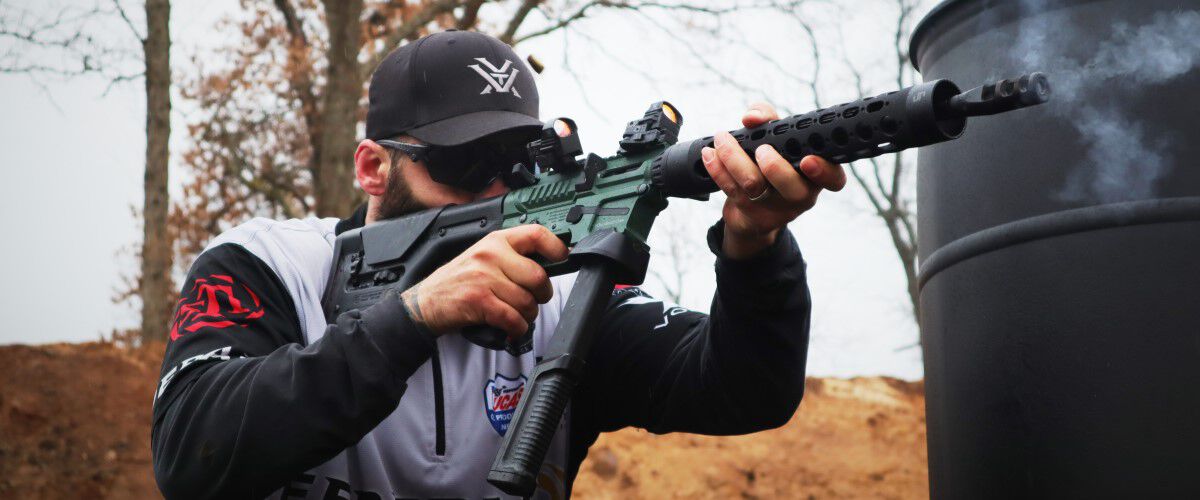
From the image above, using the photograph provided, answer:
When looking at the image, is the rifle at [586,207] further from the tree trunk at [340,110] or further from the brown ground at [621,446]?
the tree trunk at [340,110]

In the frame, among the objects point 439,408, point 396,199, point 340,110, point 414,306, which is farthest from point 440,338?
point 340,110

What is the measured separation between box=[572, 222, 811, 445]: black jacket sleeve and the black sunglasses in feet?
1.85

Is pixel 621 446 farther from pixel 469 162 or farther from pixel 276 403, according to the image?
pixel 276 403

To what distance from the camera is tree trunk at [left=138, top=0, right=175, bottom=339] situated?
30.3 feet

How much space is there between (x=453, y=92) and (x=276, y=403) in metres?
1.10

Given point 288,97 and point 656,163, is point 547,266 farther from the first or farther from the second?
point 288,97

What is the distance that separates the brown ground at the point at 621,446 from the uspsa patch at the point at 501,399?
4.94 meters

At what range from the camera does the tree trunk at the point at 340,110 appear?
32.9ft

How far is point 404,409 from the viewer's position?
2.53 m

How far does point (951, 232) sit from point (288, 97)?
41.3ft

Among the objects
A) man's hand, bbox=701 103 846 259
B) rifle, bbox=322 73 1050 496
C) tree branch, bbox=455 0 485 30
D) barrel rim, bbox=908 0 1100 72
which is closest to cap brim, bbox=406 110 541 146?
rifle, bbox=322 73 1050 496

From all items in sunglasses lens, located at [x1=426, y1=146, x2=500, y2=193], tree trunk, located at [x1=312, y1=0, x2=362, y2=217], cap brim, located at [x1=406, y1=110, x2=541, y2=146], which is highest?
tree trunk, located at [x1=312, y1=0, x2=362, y2=217]

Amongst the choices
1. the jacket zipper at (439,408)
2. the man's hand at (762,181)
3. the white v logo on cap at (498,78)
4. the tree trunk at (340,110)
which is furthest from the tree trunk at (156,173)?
the man's hand at (762,181)

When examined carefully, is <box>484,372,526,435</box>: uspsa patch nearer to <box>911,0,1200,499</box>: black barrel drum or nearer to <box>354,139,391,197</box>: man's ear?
<box>354,139,391,197</box>: man's ear
